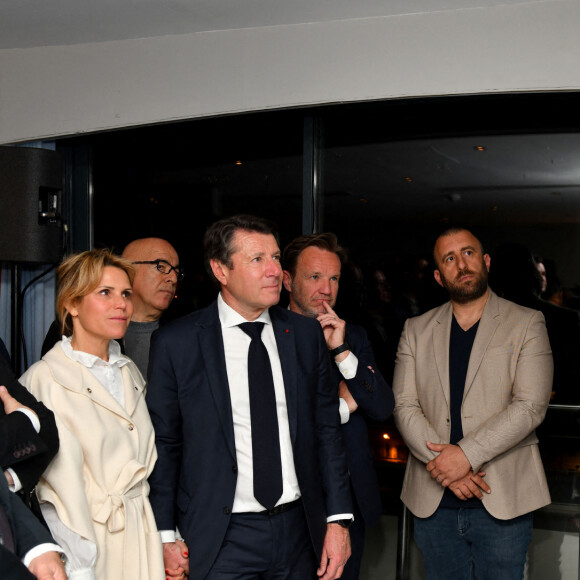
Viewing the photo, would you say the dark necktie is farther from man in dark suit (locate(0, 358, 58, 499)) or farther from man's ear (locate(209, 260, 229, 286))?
man's ear (locate(209, 260, 229, 286))

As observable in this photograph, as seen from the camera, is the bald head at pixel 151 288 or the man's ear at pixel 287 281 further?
the bald head at pixel 151 288

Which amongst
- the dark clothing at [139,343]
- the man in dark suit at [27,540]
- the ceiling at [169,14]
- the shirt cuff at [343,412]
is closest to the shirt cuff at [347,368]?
the shirt cuff at [343,412]

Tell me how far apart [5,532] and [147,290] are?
160cm

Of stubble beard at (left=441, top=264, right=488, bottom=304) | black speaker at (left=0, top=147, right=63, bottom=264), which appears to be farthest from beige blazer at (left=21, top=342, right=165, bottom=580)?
black speaker at (left=0, top=147, right=63, bottom=264)

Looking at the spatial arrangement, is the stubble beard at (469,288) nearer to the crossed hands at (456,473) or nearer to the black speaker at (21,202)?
the crossed hands at (456,473)

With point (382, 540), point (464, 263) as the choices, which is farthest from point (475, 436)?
point (382, 540)

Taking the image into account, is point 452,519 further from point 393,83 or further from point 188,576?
point 393,83

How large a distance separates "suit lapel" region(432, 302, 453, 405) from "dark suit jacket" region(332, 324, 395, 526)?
0.29 m

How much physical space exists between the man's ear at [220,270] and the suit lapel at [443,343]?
1.10 metres

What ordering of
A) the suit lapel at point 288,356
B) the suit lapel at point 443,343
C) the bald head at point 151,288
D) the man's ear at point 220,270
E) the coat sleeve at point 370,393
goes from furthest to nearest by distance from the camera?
the bald head at point 151,288, the suit lapel at point 443,343, the coat sleeve at point 370,393, the man's ear at point 220,270, the suit lapel at point 288,356

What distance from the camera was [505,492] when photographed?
3.10 metres

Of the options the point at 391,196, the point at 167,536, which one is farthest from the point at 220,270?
the point at 391,196

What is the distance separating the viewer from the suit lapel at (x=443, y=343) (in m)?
3.22

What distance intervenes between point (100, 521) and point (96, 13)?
256 cm
